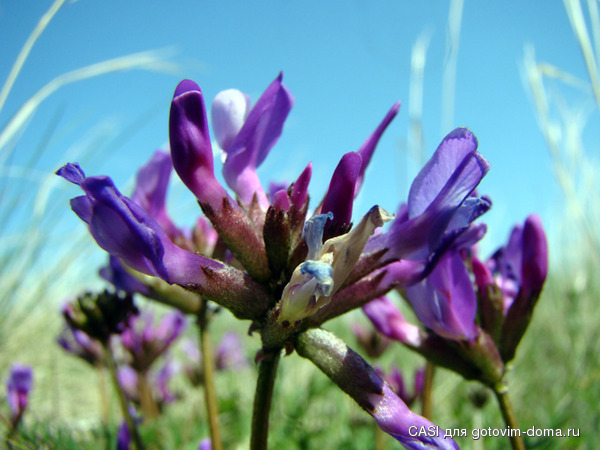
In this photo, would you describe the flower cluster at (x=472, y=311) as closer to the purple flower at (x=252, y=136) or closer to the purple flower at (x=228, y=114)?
the purple flower at (x=252, y=136)

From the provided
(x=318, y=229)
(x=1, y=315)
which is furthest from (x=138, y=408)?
(x=318, y=229)

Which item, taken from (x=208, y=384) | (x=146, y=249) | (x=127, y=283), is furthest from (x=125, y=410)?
(x=146, y=249)

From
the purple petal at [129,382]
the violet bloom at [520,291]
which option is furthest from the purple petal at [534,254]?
the purple petal at [129,382]

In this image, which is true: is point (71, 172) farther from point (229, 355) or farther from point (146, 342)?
point (229, 355)

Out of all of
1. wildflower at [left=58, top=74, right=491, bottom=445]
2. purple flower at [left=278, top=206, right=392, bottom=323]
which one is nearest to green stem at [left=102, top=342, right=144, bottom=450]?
wildflower at [left=58, top=74, right=491, bottom=445]

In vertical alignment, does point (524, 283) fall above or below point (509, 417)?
above

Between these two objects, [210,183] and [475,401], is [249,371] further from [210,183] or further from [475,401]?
[210,183]

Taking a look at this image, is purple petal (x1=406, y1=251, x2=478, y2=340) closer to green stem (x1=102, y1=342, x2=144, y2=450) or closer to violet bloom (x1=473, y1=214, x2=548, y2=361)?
violet bloom (x1=473, y1=214, x2=548, y2=361)
